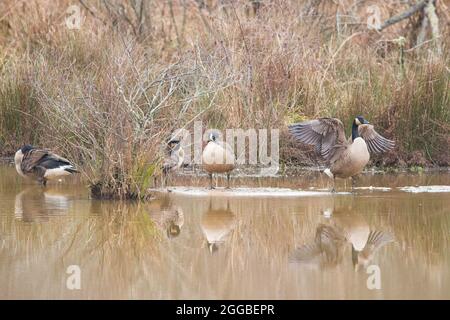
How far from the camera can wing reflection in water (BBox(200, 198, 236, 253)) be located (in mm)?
9055

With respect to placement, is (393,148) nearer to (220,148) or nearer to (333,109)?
(333,109)

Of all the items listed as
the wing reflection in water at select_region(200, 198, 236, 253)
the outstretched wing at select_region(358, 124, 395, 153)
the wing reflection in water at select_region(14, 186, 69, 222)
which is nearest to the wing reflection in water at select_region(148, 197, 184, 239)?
the wing reflection in water at select_region(200, 198, 236, 253)

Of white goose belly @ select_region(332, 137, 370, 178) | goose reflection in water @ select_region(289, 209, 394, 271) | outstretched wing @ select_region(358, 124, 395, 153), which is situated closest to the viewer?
goose reflection in water @ select_region(289, 209, 394, 271)

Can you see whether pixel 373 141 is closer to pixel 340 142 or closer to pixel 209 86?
pixel 340 142

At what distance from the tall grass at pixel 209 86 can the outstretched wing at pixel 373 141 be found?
1.37m

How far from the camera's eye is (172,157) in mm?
12445

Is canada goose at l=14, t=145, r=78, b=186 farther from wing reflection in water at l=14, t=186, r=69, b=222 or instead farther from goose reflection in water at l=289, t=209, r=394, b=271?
goose reflection in water at l=289, t=209, r=394, b=271

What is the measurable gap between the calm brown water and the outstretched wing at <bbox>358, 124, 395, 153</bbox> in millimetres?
925

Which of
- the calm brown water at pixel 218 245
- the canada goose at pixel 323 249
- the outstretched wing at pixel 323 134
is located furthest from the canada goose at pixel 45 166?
the canada goose at pixel 323 249

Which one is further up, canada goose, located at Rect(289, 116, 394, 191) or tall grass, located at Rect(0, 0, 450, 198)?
tall grass, located at Rect(0, 0, 450, 198)

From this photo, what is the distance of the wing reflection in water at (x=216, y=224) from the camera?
9055 millimetres

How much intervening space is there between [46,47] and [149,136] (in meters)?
5.84

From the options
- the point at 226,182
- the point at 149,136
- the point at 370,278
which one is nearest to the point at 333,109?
the point at 226,182

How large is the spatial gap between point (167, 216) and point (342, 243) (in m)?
2.11
